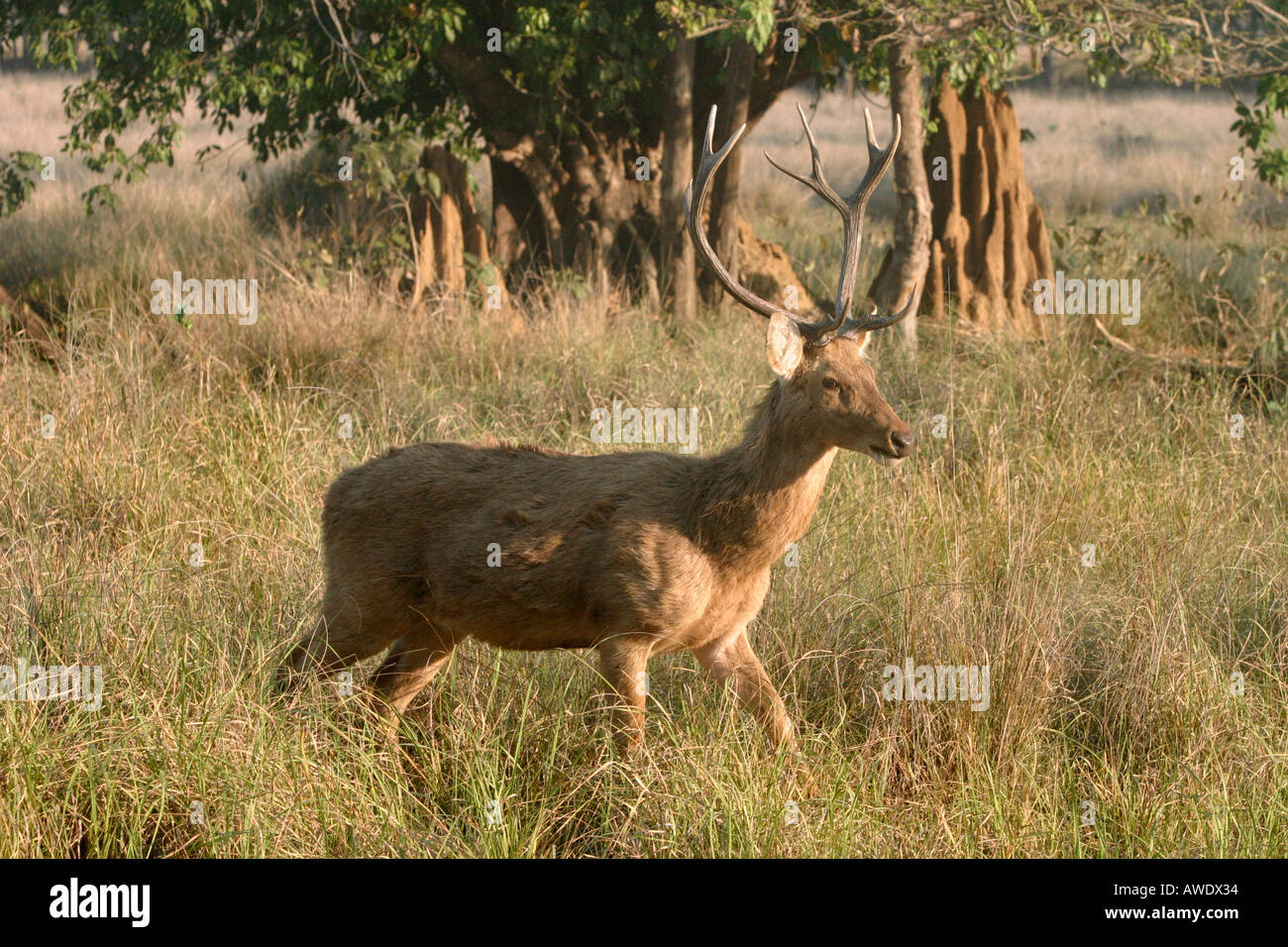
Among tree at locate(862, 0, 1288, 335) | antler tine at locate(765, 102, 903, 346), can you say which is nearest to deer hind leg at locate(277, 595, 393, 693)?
antler tine at locate(765, 102, 903, 346)

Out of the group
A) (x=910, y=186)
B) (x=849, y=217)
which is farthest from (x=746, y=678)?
(x=910, y=186)

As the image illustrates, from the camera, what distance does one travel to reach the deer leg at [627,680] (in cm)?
454

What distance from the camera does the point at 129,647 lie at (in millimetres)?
4930

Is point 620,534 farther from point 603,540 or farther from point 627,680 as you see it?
point 627,680

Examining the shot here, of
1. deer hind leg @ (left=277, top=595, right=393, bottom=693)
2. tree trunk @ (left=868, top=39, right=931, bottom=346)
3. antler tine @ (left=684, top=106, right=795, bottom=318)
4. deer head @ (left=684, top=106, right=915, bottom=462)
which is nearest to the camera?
deer head @ (left=684, top=106, right=915, bottom=462)

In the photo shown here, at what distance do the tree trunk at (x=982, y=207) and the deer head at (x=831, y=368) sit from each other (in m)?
6.53

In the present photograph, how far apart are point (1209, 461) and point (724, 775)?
438cm

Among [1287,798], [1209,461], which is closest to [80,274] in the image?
[1209,461]

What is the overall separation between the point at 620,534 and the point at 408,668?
107 centimetres

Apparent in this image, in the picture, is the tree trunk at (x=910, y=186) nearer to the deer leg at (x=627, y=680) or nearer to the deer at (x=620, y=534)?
the deer at (x=620, y=534)

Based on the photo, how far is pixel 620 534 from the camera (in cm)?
460

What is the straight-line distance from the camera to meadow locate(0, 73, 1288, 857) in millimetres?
4332

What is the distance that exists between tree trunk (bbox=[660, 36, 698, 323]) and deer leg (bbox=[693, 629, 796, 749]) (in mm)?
5888

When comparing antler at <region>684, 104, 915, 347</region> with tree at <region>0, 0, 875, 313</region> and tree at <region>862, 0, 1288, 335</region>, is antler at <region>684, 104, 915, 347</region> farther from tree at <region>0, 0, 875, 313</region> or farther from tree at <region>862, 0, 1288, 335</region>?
tree at <region>862, 0, 1288, 335</region>
